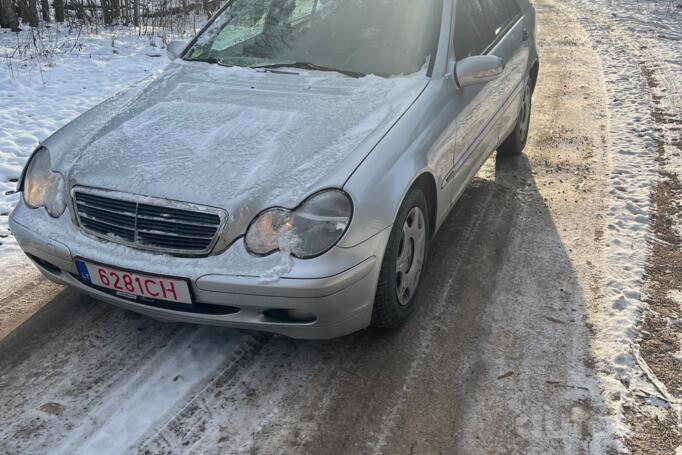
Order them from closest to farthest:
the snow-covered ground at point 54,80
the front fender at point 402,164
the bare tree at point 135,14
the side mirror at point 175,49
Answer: the front fender at point 402,164
the side mirror at point 175,49
the snow-covered ground at point 54,80
the bare tree at point 135,14

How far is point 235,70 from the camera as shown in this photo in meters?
3.78

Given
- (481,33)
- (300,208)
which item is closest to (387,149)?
(300,208)

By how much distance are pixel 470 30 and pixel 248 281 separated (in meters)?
2.45

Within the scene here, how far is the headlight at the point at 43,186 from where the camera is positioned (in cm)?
304

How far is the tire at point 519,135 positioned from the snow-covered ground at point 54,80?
3907 millimetres

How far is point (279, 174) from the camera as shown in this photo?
9.15 ft

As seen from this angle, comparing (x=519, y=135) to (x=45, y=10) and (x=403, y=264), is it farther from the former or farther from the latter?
(x=45, y=10)

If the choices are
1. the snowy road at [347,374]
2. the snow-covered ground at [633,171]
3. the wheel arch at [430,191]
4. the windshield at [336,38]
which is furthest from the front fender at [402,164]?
the snow-covered ground at [633,171]

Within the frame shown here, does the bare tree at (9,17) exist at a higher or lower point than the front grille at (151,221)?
higher

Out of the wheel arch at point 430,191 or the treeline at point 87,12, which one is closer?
the wheel arch at point 430,191

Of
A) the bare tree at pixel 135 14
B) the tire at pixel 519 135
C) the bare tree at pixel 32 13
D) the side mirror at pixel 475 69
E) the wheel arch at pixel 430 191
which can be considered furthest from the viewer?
the bare tree at pixel 135 14

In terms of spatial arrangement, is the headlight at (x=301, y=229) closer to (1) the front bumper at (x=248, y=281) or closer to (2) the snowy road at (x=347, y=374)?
(1) the front bumper at (x=248, y=281)

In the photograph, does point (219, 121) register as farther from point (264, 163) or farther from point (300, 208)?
point (300, 208)

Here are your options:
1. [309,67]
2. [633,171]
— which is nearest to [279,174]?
[309,67]
